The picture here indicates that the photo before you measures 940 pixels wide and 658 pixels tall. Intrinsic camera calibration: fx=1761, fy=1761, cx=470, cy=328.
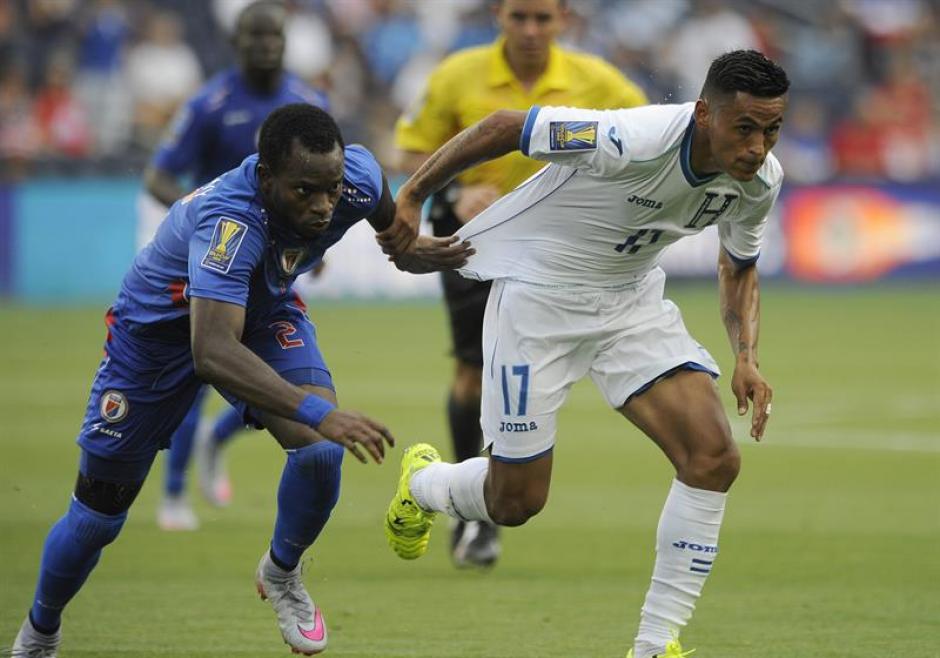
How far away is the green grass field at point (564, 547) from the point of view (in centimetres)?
719

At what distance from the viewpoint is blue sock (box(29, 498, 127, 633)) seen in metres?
6.54

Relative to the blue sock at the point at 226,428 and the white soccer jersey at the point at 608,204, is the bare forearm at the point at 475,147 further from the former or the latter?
the blue sock at the point at 226,428

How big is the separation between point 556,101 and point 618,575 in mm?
2583

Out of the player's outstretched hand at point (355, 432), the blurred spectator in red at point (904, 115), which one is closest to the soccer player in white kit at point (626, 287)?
the player's outstretched hand at point (355, 432)

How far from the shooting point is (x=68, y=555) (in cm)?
655

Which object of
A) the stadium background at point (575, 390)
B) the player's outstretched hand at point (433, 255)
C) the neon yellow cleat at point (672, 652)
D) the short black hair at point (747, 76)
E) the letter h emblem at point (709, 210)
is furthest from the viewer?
the stadium background at point (575, 390)

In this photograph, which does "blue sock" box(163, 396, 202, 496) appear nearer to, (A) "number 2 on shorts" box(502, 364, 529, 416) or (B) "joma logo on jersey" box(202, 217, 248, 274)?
(A) "number 2 on shorts" box(502, 364, 529, 416)

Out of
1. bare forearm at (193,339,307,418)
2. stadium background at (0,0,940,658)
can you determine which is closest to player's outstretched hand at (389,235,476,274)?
bare forearm at (193,339,307,418)

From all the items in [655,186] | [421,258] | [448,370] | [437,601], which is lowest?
[448,370]

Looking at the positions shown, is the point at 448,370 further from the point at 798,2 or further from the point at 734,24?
the point at 798,2

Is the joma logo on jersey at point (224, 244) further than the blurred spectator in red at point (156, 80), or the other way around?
the blurred spectator in red at point (156, 80)

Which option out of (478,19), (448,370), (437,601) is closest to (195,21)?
(478,19)

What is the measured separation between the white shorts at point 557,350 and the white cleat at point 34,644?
6.06 feet

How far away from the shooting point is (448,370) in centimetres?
1744
